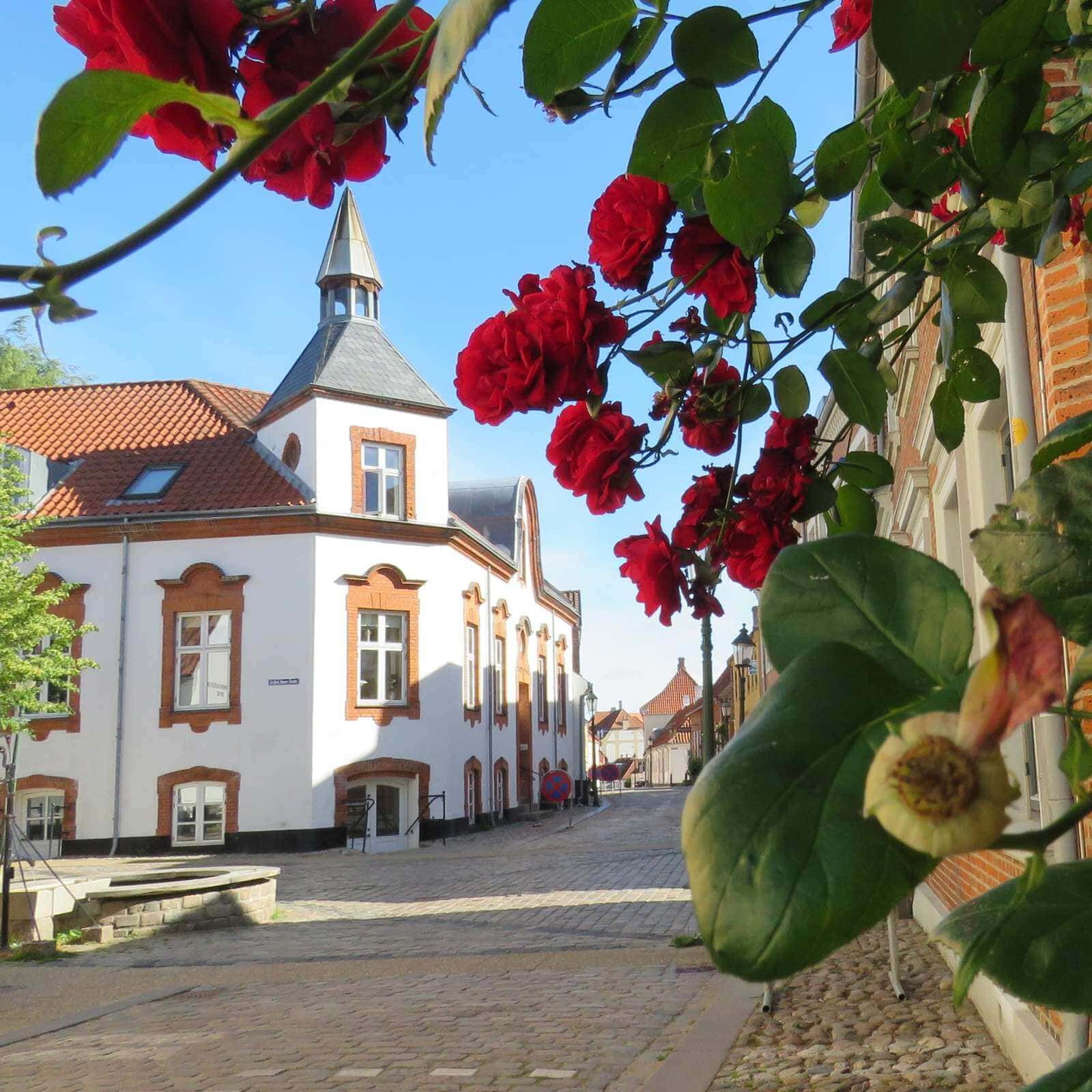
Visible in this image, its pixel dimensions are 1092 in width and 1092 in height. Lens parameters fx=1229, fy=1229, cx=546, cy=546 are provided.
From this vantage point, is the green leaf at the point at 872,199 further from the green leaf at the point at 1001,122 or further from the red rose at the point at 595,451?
the red rose at the point at 595,451

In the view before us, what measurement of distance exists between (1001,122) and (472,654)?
1027 inches

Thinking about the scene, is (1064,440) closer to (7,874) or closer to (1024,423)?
(1024,423)

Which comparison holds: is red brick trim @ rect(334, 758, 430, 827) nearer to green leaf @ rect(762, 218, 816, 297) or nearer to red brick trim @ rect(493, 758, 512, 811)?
red brick trim @ rect(493, 758, 512, 811)

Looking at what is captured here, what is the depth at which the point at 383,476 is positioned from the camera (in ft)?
78.3

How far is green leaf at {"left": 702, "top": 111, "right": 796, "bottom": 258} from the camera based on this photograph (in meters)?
1.23

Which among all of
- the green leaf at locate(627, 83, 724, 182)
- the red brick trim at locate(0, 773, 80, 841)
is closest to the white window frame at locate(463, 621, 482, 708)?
the red brick trim at locate(0, 773, 80, 841)

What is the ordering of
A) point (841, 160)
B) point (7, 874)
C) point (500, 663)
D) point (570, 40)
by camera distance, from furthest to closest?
point (500, 663)
point (7, 874)
point (841, 160)
point (570, 40)

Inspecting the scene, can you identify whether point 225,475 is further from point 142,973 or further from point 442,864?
point 142,973

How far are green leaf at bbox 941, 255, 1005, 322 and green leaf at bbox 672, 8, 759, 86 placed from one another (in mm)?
718

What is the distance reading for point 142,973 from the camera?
34.6 ft

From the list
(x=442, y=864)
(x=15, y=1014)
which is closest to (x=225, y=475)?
(x=442, y=864)

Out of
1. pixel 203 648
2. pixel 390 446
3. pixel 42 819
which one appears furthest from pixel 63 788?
pixel 390 446

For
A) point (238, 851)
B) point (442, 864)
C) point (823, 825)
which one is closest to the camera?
point (823, 825)

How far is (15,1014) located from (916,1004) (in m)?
6.16
